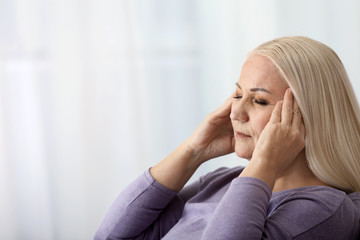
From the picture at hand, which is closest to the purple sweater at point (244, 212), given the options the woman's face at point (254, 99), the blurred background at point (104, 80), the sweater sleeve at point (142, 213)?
the sweater sleeve at point (142, 213)

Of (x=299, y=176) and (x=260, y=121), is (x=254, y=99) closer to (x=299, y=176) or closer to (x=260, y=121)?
(x=260, y=121)

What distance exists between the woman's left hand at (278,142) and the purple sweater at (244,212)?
0.15 feet

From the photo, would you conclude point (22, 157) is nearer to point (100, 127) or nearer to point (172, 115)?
point (100, 127)

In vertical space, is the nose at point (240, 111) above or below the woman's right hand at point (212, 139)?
above

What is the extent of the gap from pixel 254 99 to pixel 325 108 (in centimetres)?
18

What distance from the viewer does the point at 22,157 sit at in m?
2.30

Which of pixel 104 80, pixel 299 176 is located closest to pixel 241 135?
pixel 299 176

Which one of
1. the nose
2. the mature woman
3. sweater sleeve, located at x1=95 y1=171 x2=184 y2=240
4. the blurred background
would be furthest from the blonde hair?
the blurred background

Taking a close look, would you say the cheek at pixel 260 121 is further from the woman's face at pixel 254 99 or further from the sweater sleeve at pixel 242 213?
the sweater sleeve at pixel 242 213

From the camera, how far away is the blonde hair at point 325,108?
1362mm

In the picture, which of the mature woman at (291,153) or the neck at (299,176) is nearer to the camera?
the mature woman at (291,153)

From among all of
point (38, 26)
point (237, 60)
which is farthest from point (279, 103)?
point (38, 26)

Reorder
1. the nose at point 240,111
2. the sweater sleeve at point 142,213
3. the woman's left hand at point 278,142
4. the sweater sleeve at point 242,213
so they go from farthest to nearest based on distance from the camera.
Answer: the sweater sleeve at point 142,213 < the nose at point 240,111 < the woman's left hand at point 278,142 < the sweater sleeve at point 242,213

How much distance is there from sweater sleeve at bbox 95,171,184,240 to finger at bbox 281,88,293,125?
0.48 metres
